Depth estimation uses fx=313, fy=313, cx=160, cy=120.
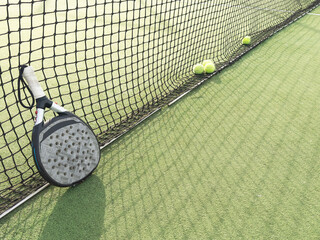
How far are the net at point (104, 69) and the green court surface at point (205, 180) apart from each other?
0.21 meters

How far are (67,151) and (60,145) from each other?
6 cm

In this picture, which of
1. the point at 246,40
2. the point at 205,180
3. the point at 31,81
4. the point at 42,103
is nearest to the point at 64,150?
the point at 42,103

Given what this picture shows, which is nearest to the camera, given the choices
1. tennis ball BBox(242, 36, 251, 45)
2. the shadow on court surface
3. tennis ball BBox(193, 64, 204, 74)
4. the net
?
the shadow on court surface

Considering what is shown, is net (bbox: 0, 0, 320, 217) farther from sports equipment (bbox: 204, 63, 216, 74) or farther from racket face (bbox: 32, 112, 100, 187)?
racket face (bbox: 32, 112, 100, 187)

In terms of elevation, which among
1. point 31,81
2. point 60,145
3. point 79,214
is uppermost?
point 31,81

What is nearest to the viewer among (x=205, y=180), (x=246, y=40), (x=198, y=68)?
(x=205, y=180)

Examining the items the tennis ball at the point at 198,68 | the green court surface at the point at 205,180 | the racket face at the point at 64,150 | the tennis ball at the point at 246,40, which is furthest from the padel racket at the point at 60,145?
the tennis ball at the point at 246,40

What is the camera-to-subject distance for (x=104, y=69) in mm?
3244

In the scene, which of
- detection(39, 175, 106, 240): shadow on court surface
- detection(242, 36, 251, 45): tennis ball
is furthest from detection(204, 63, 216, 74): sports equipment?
detection(39, 175, 106, 240): shadow on court surface

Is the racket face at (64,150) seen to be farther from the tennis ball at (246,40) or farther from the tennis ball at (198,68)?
the tennis ball at (246,40)

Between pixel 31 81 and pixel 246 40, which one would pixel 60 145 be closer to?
pixel 31 81

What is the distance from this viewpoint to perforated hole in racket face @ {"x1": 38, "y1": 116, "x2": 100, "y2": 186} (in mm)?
1729

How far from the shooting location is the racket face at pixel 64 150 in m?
1.70

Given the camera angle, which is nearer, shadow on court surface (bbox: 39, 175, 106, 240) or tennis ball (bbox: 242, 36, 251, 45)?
shadow on court surface (bbox: 39, 175, 106, 240)
